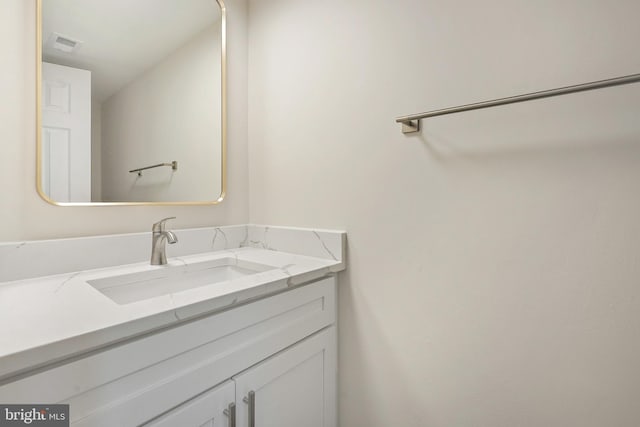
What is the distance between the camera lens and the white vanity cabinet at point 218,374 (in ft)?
1.91

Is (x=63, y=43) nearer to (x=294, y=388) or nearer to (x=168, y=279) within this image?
(x=168, y=279)

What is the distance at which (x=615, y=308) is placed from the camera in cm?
74

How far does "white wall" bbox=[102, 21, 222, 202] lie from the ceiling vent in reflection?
17cm

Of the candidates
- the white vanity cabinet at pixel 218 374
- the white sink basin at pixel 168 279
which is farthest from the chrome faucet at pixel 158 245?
the white vanity cabinet at pixel 218 374

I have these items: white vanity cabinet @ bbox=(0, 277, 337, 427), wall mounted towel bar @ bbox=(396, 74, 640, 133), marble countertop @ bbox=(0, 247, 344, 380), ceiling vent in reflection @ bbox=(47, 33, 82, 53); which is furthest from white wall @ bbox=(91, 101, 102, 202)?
wall mounted towel bar @ bbox=(396, 74, 640, 133)

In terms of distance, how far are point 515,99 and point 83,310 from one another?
3.53 feet

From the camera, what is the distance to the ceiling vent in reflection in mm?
983

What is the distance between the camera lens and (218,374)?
2.55 ft

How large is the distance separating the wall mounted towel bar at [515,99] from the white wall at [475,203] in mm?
46

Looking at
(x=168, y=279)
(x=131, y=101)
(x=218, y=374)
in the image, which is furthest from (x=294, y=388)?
(x=131, y=101)

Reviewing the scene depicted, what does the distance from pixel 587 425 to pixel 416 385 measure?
0.42 metres

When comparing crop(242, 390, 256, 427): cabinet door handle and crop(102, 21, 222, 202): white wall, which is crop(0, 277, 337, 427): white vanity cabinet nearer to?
crop(242, 390, 256, 427): cabinet door handle
